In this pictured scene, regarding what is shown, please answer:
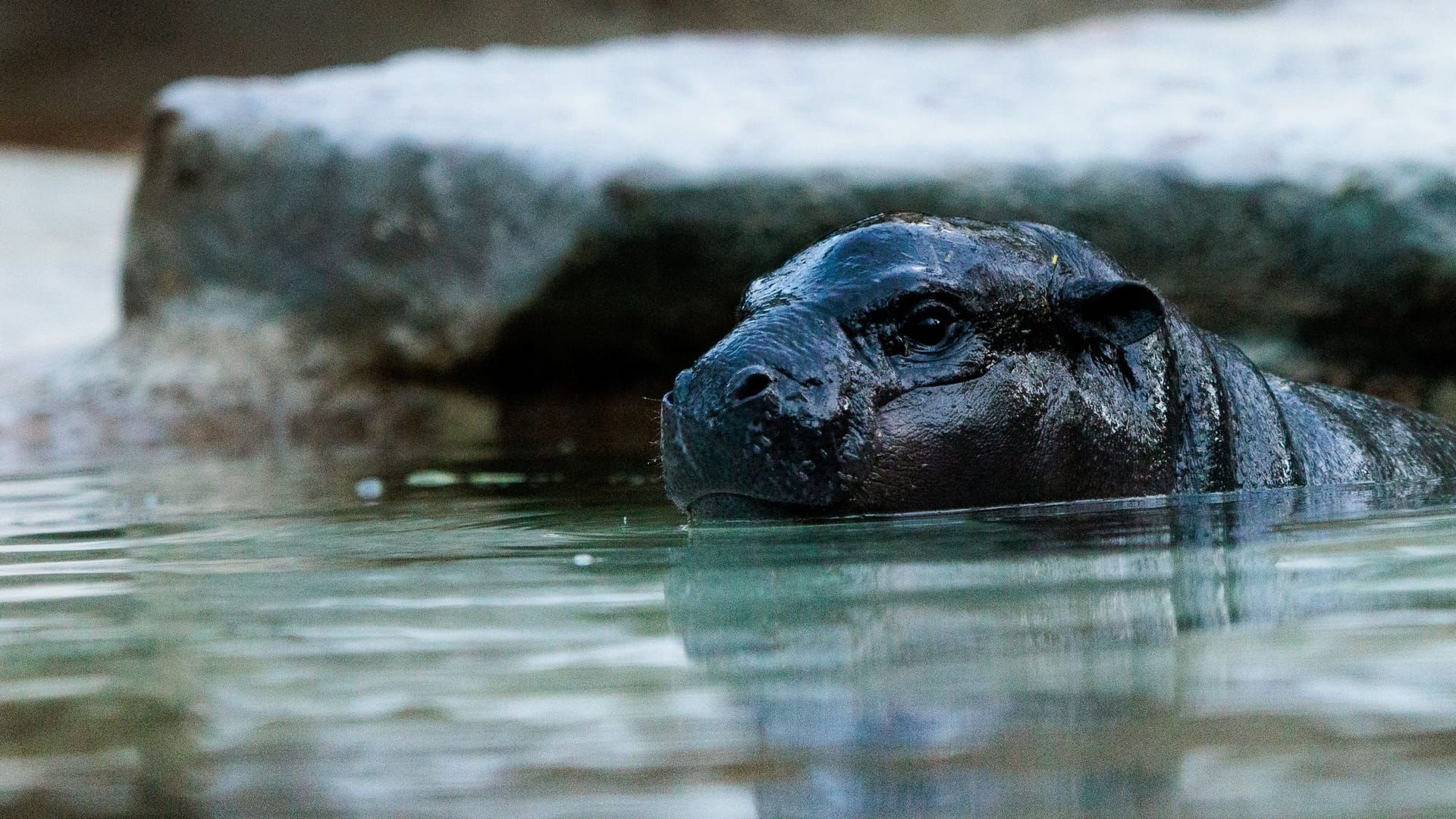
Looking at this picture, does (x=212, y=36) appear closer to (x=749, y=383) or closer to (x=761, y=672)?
(x=749, y=383)

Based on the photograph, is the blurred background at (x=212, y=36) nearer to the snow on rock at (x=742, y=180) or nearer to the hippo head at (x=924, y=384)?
the snow on rock at (x=742, y=180)

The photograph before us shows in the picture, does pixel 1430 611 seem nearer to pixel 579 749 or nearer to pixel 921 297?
pixel 579 749

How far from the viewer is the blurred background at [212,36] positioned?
72.6 feet

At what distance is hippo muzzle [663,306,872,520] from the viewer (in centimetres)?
342

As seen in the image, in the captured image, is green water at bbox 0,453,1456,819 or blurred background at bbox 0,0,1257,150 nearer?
green water at bbox 0,453,1456,819

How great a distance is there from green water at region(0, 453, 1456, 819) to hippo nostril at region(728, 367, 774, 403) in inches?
11.5

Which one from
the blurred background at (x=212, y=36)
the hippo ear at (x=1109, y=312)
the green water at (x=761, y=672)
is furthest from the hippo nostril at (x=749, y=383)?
the blurred background at (x=212, y=36)

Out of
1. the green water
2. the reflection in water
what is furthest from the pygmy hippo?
the reflection in water

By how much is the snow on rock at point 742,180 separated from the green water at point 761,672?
150 inches

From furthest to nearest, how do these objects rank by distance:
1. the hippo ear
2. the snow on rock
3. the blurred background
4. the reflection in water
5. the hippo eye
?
the blurred background, the snow on rock, the hippo ear, the hippo eye, the reflection in water

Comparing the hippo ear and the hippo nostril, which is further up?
the hippo ear

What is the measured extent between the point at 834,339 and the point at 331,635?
1587mm

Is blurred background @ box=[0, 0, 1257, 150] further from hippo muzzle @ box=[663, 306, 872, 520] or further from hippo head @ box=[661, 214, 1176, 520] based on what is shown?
hippo muzzle @ box=[663, 306, 872, 520]

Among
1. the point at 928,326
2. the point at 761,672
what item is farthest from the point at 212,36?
the point at 761,672
